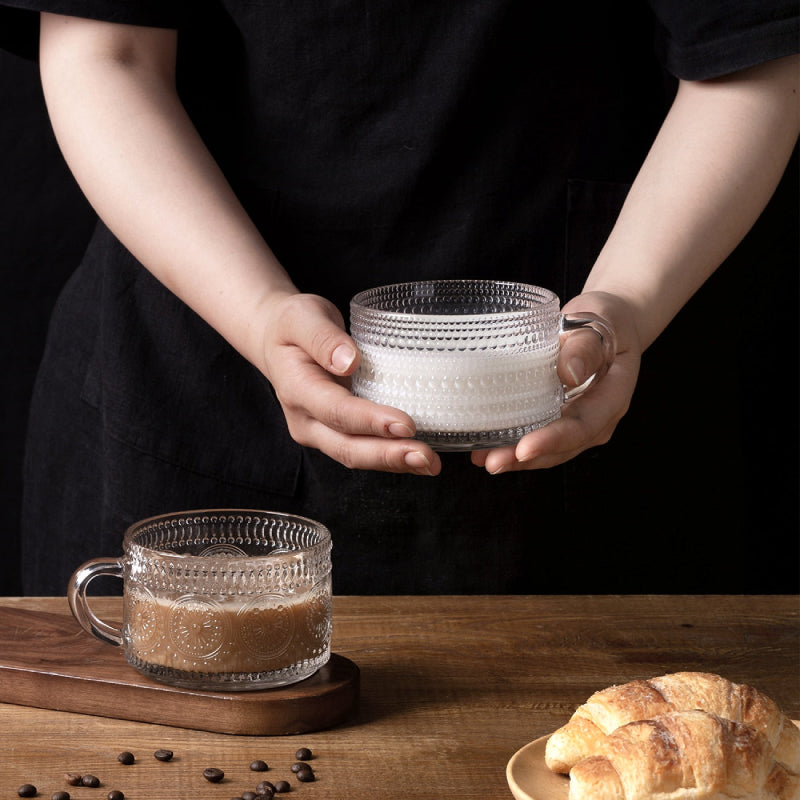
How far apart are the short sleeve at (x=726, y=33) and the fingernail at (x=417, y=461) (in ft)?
1.98

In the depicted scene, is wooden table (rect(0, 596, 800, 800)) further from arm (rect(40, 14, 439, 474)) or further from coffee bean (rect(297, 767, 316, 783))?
arm (rect(40, 14, 439, 474))

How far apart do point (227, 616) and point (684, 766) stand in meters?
0.39

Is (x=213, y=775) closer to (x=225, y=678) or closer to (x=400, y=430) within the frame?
(x=225, y=678)

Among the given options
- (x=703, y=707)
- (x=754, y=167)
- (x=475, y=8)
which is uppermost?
(x=475, y=8)

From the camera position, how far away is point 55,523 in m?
1.78

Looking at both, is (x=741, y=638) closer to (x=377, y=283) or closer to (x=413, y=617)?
(x=413, y=617)

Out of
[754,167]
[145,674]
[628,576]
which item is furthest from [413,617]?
[754,167]

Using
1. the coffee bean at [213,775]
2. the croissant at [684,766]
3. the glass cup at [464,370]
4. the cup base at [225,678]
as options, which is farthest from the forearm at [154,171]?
the croissant at [684,766]

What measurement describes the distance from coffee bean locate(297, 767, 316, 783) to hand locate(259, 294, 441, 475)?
26cm

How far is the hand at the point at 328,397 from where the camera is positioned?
1041 mm

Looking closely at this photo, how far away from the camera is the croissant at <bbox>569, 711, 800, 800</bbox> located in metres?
0.84

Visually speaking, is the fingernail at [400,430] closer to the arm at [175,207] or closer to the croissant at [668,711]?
the arm at [175,207]

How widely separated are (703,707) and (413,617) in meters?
0.42

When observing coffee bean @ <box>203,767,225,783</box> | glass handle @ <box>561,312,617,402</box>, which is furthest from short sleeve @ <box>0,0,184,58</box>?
coffee bean @ <box>203,767,225,783</box>
